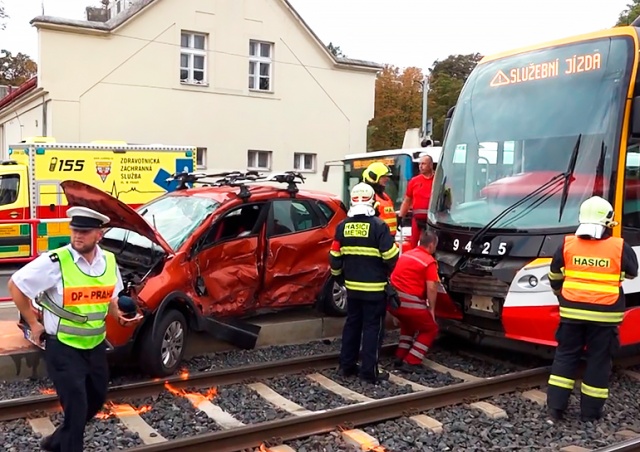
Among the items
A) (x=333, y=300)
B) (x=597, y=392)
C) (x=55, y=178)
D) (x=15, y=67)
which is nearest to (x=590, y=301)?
(x=597, y=392)

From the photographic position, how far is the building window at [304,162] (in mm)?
25938

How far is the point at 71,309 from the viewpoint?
4.12 meters

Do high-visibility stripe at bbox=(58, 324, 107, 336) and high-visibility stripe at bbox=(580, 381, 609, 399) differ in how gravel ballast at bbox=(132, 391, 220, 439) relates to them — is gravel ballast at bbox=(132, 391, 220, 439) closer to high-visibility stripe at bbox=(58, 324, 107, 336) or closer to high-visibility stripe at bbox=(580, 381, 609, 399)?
high-visibility stripe at bbox=(58, 324, 107, 336)

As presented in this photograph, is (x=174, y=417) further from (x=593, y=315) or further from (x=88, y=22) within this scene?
(x=88, y=22)

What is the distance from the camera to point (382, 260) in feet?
21.7

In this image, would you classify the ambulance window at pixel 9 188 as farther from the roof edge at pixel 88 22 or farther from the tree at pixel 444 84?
the tree at pixel 444 84

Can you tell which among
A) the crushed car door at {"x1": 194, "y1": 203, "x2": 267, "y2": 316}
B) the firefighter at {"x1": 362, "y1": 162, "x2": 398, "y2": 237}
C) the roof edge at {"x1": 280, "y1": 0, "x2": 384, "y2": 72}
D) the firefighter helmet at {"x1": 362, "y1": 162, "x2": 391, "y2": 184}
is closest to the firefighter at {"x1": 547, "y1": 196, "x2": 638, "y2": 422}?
the firefighter at {"x1": 362, "y1": 162, "x2": 398, "y2": 237}

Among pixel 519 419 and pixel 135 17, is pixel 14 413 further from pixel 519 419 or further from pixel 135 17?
pixel 135 17

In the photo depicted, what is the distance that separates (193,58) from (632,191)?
1929 cm

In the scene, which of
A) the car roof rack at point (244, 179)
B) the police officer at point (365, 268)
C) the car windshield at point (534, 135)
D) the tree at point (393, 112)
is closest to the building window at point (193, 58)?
the car roof rack at point (244, 179)

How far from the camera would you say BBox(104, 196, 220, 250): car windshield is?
743 centimetres

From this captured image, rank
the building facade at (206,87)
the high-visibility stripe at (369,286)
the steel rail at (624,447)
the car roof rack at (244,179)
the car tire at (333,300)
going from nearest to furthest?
the steel rail at (624,447), the high-visibility stripe at (369,286), the car roof rack at (244,179), the car tire at (333,300), the building facade at (206,87)

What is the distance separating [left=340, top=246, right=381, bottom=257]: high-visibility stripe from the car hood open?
5.96 feet

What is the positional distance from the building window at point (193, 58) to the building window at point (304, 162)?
4.47m
